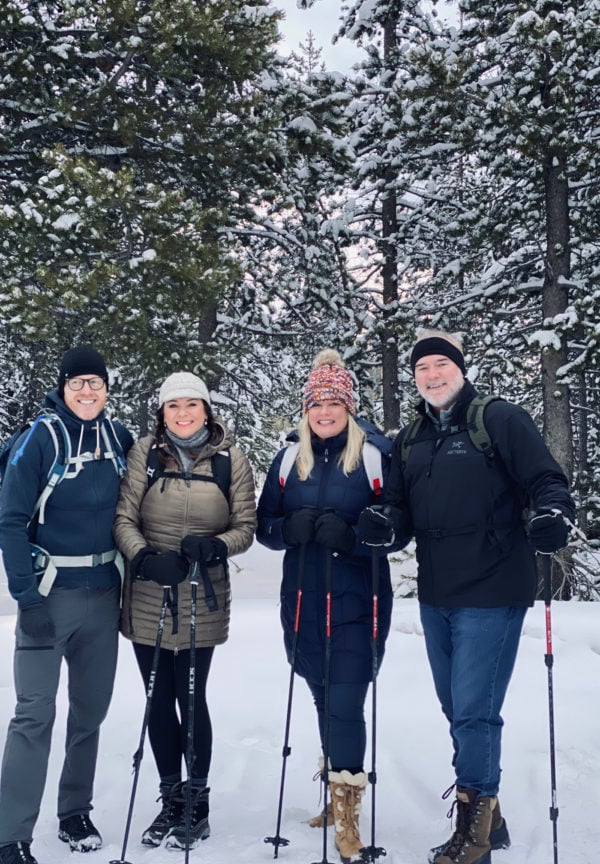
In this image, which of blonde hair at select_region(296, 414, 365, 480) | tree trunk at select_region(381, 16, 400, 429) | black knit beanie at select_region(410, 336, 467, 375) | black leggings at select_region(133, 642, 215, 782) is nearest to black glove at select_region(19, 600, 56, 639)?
black leggings at select_region(133, 642, 215, 782)

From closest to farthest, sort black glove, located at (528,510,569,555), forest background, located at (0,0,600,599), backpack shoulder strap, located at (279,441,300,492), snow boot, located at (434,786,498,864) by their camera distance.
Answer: black glove, located at (528,510,569,555) < snow boot, located at (434,786,498,864) < backpack shoulder strap, located at (279,441,300,492) < forest background, located at (0,0,600,599)

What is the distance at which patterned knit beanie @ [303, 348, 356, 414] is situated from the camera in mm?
4211

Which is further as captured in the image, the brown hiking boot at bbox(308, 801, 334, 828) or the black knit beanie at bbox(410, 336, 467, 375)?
the brown hiking boot at bbox(308, 801, 334, 828)

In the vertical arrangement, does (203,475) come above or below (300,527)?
above

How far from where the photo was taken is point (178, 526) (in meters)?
4.16

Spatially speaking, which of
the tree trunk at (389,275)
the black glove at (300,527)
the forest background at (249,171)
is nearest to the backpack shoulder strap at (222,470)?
the black glove at (300,527)

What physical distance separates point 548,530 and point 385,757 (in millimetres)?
2586

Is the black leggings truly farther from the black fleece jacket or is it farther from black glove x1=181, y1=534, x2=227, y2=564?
the black fleece jacket

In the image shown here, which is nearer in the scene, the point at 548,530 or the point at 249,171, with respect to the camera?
the point at 548,530

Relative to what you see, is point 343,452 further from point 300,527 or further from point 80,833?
point 80,833

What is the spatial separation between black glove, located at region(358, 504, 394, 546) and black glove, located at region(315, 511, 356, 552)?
107mm

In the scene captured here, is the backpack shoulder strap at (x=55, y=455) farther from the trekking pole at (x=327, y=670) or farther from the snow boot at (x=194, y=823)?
the snow boot at (x=194, y=823)

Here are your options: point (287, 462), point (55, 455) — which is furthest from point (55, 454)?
point (287, 462)

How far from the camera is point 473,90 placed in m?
10.3
